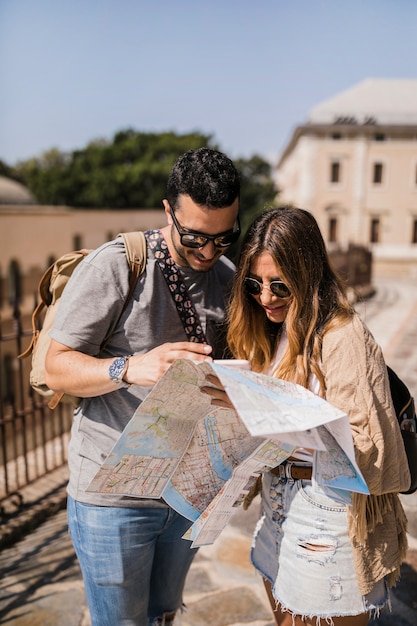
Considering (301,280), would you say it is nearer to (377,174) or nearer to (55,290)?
(55,290)

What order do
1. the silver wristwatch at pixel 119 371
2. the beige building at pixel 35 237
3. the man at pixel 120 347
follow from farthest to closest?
the beige building at pixel 35 237 < the man at pixel 120 347 < the silver wristwatch at pixel 119 371

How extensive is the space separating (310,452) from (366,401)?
0.24 metres

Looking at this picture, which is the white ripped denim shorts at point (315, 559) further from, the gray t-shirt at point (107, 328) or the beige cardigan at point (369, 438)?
the gray t-shirt at point (107, 328)

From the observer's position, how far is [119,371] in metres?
1.36

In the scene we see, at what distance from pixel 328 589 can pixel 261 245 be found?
1013 mm

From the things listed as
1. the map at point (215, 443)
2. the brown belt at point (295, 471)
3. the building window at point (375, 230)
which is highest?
the map at point (215, 443)

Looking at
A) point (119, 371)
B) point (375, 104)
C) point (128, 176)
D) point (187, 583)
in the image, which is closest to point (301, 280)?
point (119, 371)

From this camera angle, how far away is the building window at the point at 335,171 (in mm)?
34531

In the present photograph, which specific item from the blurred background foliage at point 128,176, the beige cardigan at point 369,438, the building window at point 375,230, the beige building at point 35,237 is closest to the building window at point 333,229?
the building window at point 375,230

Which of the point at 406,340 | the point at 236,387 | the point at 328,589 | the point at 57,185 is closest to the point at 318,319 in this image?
the point at 236,387

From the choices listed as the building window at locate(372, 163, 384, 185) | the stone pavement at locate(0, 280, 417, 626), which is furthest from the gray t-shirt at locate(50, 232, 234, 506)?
the building window at locate(372, 163, 384, 185)

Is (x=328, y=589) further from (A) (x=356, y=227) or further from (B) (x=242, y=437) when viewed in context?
(A) (x=356, y=227)

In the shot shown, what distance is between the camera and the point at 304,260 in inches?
61.3

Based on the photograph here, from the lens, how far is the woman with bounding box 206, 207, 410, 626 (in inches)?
55.4
